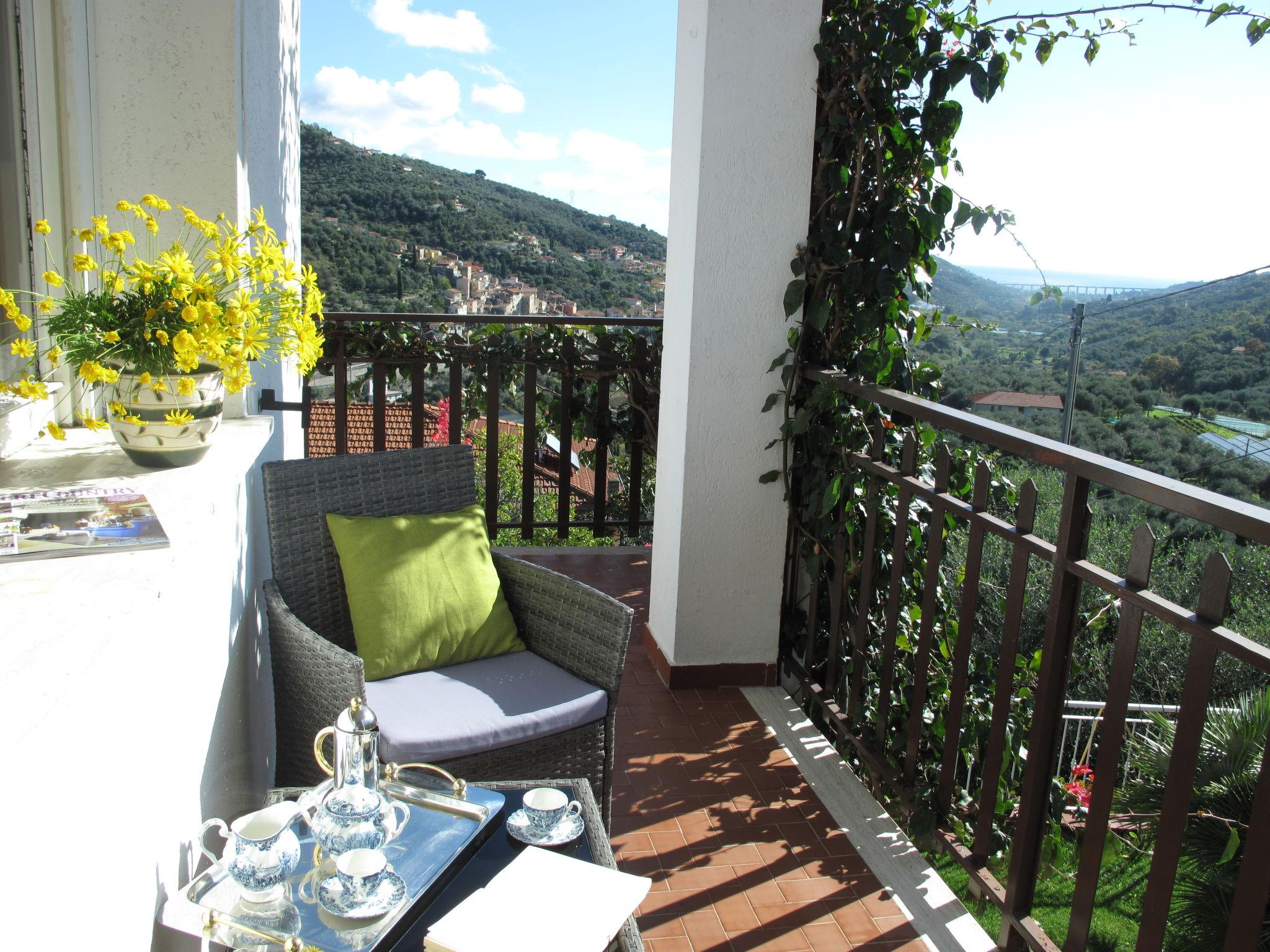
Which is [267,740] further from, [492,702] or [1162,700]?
[1162,700]

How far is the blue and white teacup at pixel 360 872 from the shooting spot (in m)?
1.28

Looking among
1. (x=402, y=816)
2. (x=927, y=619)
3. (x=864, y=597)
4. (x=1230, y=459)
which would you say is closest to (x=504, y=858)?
(x=402, y=816)

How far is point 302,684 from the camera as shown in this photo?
2021mm

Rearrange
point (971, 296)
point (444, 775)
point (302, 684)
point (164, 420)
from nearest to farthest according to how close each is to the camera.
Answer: point (444, 775) → point (164, 420) → point (302, 684) → point (971, 296)

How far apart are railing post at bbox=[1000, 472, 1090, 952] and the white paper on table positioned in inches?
34.4

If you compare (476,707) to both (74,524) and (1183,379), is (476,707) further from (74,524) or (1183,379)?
(1183,379)

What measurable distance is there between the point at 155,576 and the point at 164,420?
0.53 metres

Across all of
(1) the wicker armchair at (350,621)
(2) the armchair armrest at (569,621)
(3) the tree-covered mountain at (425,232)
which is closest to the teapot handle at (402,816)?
(1) the wicker armchair at (350,621)

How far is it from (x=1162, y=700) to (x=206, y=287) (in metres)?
12.1

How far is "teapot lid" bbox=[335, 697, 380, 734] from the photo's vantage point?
4.70ft

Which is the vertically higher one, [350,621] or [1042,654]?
[1042,654]

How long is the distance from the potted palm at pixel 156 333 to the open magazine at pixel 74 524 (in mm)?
176

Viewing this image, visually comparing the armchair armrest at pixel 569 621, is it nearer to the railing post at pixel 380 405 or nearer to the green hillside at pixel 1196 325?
the railing post at pixel 380 405

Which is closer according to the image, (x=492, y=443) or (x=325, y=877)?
(x=325, y=877)
